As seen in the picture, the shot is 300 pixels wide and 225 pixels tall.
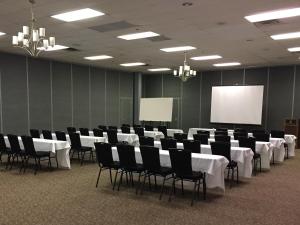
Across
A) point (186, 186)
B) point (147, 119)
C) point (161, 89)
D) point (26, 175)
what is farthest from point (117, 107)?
point (186, 186)

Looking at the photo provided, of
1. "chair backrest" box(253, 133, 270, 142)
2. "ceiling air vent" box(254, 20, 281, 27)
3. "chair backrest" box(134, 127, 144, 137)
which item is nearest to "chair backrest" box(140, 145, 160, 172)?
"ceiling air vent" box(254, 20, 281, 27)

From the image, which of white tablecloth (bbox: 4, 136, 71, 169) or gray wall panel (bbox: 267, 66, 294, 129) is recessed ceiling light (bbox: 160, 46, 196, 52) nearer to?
white tablecloth (bbox: 4, 136, 71, 169)

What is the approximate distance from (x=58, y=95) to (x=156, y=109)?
510cm

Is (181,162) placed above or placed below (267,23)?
below

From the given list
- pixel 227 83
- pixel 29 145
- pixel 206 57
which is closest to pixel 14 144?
pixel 29 145

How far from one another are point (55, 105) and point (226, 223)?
404 inches

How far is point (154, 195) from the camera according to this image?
550cm

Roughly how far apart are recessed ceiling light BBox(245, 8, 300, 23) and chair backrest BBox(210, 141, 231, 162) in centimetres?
273

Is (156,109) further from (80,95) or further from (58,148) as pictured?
(58,148)

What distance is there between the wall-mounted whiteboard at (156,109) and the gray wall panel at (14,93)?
20.5 ft

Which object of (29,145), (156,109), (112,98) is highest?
(112,98)

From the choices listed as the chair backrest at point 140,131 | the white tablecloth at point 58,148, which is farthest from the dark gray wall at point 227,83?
the white tablecloth at point 58,148

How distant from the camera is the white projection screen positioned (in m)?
13.5

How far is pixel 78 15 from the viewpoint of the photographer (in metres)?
6.14
